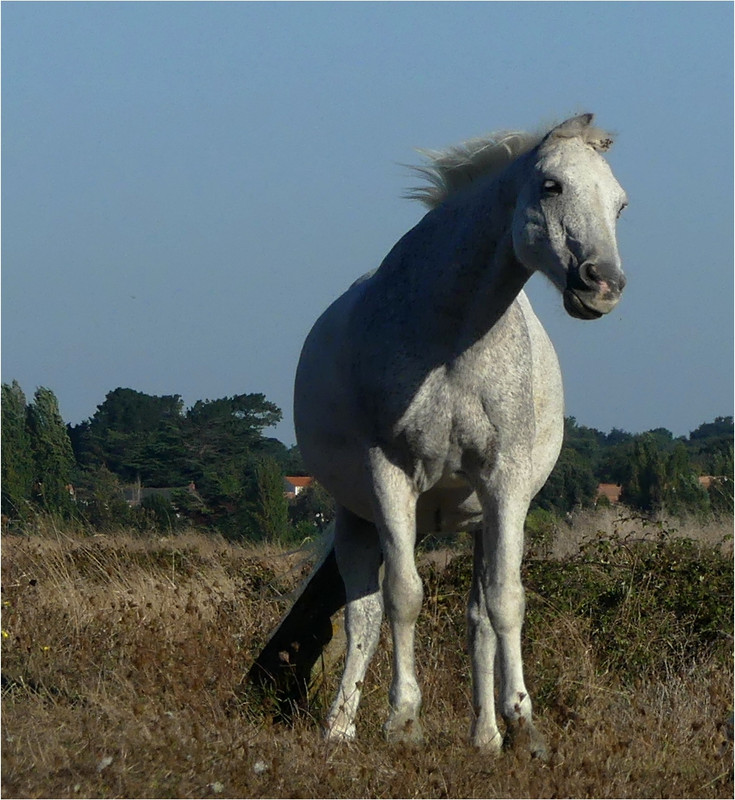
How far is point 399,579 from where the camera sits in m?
6.12

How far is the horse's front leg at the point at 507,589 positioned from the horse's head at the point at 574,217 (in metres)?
1.10

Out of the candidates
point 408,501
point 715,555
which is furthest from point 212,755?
point 715,555

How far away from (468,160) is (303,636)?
3086 millimetres

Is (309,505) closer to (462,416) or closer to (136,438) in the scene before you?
(136,438)

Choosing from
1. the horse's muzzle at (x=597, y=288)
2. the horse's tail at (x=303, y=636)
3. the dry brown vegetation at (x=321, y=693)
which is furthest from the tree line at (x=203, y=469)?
the horse's muzzle at (x=597, y=288)

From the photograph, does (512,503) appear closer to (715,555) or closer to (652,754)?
(652,754)

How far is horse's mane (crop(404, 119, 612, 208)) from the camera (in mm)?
6074

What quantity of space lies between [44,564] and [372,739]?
19.6ft

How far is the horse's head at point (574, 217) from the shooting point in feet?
17.1

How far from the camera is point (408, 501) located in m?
6.14

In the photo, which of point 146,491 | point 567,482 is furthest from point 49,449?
point 567,482

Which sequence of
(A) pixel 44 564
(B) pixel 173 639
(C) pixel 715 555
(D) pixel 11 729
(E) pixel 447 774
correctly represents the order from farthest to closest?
(A) pixel 44 564 < (C) pixel 715 555 < (B) pixel 173 639 < (D) pixel 11 729 < (E) pixel 447 774

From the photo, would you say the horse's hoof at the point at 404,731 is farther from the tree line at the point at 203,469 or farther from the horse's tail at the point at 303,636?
the tree line at the point at 203,469

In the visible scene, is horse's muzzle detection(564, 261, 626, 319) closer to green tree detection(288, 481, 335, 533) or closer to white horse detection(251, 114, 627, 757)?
white horse detection(251, 114, 627, 757)
